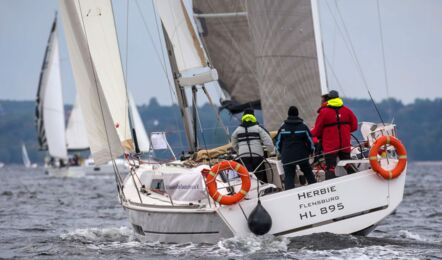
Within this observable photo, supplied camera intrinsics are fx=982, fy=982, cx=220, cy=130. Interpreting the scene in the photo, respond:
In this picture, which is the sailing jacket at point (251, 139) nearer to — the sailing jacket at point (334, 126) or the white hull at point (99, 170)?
the sailing jacket at point (334, 126)

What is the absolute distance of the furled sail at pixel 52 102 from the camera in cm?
6294

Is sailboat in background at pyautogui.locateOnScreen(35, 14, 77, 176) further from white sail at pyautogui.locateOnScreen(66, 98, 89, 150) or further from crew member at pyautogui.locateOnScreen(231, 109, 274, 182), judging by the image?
crew member at pyautogui.locateOnScreen(231, 109, 274, 182)

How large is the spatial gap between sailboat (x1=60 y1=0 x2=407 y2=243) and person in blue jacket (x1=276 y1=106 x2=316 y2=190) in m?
0.33

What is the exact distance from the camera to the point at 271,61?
16.5 meters

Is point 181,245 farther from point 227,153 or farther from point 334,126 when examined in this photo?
point 334,126

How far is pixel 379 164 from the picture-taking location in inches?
501

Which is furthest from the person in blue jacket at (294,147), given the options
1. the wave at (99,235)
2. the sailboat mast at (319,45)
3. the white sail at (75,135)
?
the white sail at (75,135)

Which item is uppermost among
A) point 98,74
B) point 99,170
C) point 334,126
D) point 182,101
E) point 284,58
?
point 98,74

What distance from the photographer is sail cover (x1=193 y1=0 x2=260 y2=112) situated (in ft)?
70.7

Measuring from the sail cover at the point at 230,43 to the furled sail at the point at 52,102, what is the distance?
138ft

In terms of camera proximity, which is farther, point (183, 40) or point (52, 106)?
point (52, 106)

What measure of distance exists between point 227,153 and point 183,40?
241cm

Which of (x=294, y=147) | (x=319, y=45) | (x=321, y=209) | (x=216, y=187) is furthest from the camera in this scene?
(x=319, y=45)

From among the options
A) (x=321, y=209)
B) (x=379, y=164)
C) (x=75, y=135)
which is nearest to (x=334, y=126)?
(x=379, y=164)
